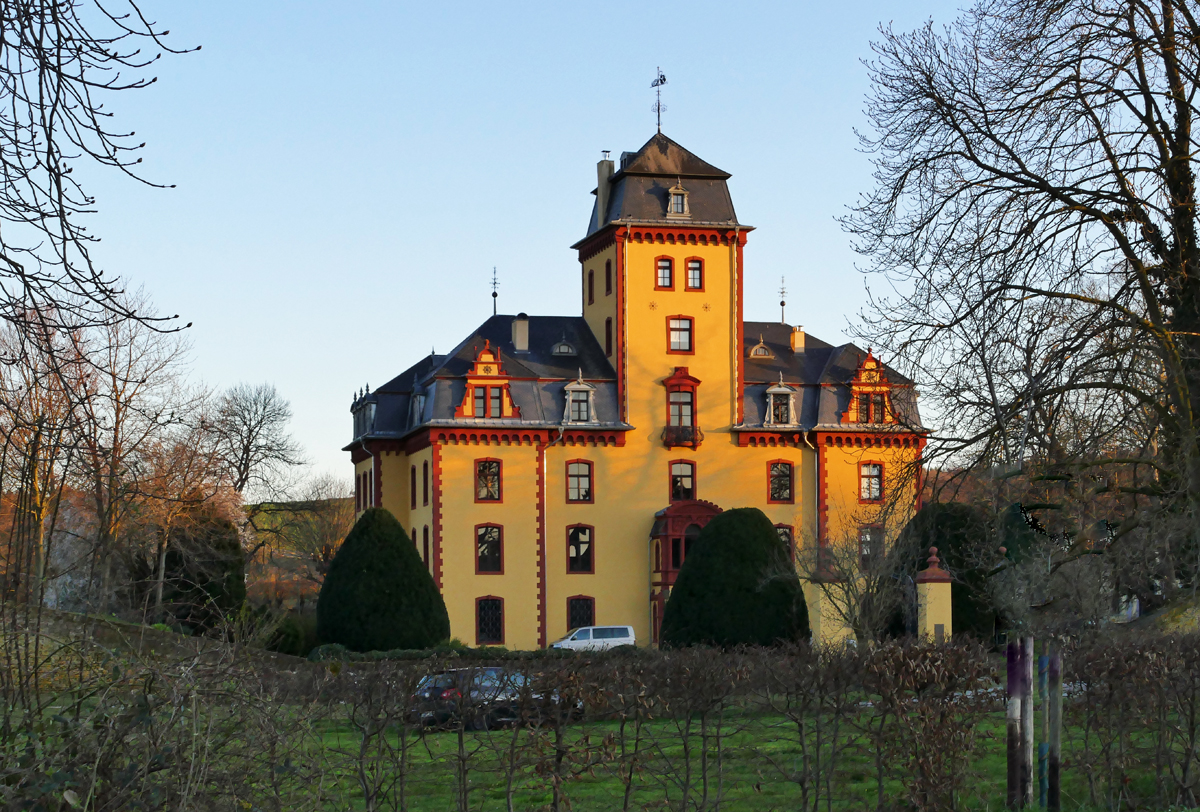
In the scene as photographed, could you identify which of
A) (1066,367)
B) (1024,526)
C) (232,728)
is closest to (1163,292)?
(1066,367)

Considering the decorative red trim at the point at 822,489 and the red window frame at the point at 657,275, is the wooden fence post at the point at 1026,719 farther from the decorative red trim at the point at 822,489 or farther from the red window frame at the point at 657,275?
the red window frame at the point at 657,275

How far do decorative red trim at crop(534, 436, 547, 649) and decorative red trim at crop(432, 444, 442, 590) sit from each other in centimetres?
327

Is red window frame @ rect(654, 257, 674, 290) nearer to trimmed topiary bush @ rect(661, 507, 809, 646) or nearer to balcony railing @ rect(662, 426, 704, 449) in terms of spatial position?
balcony railing @ rect(662, 426, 704, 449)

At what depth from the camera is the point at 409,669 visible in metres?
11.0

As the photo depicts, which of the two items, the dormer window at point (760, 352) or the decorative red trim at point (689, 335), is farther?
the dormer window at point (760, 352)

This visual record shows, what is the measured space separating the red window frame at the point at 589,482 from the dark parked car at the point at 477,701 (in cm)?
3394

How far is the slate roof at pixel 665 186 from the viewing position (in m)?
46.3

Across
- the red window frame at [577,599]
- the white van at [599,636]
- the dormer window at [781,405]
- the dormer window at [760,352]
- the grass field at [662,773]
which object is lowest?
the white van at [599,636]

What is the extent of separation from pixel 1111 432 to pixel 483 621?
30463 millimetres

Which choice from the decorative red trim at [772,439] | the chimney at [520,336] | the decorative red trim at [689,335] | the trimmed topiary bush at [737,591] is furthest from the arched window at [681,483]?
the trimmed topiary bush at [737,591]

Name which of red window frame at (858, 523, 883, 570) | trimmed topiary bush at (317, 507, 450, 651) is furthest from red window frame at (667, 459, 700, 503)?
trimmed topiary bush at (317, 507, 450, 651)

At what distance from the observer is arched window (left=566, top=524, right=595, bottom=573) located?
4488cm

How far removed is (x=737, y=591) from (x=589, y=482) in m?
10.2

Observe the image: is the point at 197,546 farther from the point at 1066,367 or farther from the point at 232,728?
the point at 232,728
